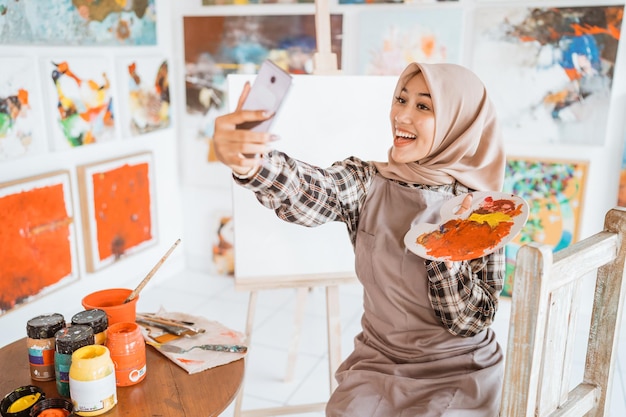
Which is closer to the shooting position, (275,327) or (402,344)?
(402,344)

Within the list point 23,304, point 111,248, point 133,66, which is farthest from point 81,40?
point 23,304

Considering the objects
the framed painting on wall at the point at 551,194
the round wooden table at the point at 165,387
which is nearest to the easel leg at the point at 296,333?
the round wooden table at the point at 165,387

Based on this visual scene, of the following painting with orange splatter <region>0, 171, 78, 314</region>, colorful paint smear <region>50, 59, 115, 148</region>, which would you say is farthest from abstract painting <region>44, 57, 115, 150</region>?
painting with orange splatter <region>0, 171, 78, 314</region>

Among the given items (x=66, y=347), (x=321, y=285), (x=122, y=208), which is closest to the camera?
(x=66, y=347)

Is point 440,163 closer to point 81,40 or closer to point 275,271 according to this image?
point 275,271

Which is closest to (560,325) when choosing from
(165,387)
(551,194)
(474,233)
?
(474,233)

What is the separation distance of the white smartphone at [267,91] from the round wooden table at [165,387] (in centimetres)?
60

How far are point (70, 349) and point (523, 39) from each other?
7.76 feet

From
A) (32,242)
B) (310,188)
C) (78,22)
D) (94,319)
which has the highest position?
(78,22)

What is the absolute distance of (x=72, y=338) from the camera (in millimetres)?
1122

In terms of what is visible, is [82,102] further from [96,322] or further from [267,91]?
[267,91]

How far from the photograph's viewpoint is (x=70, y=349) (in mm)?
1119

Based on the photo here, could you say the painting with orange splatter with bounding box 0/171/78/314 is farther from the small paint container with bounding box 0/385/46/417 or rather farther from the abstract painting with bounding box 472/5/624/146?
the abstract painting with bounding box 472/5/624/146

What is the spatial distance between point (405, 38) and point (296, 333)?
158cm
